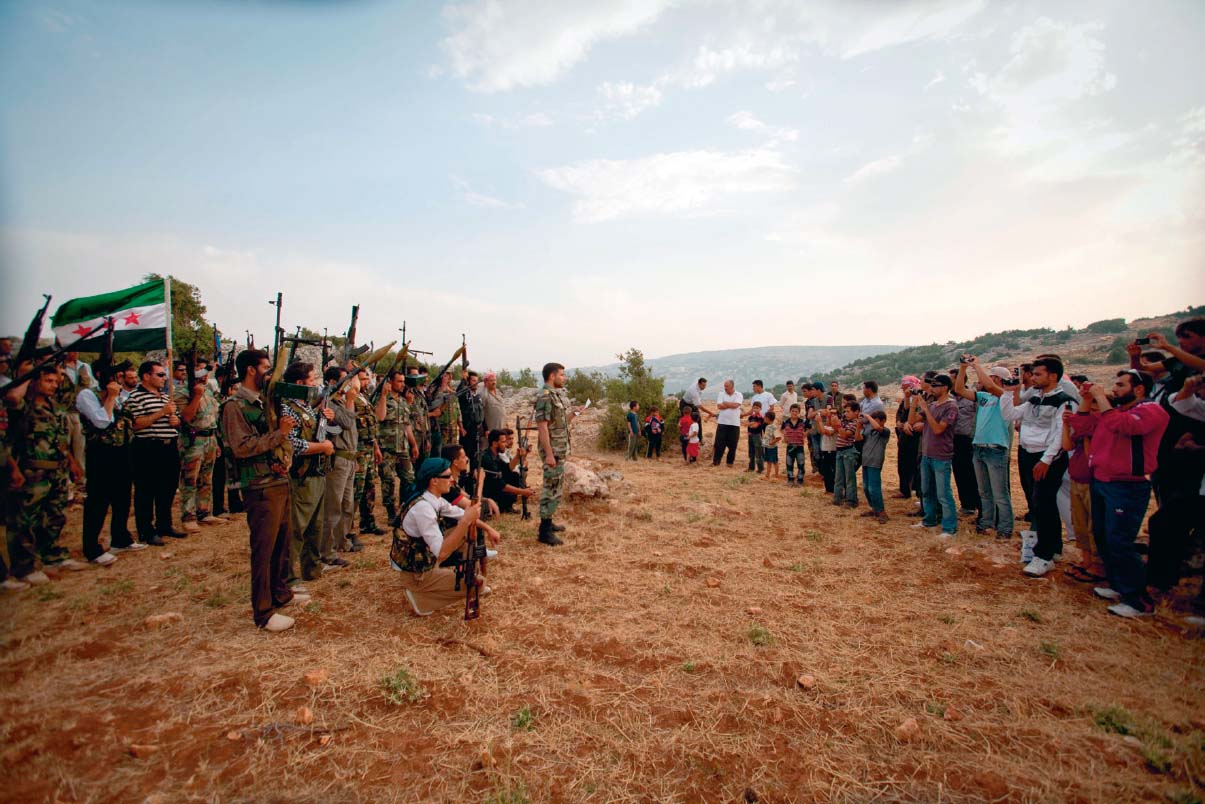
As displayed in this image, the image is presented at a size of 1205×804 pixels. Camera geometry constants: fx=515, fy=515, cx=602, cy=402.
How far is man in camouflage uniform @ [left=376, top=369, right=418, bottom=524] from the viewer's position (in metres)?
6.70

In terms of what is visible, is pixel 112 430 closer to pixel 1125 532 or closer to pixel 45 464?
pixel 45 464

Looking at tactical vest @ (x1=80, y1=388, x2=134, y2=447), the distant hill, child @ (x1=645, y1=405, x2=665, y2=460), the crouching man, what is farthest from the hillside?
the distant hill

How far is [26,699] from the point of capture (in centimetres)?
306

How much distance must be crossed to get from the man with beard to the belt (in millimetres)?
2546

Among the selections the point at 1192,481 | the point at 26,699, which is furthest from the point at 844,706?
Result: the point at 26,699

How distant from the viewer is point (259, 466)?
3.92 metres

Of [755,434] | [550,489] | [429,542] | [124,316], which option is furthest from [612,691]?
[755,434]

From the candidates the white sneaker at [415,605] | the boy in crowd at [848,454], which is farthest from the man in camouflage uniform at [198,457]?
the boy in crowd at [848,454]

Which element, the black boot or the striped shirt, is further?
the black boot

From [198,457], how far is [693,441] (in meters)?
9.55

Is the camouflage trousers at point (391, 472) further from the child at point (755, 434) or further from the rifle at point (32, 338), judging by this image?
the child at point (755, 434)

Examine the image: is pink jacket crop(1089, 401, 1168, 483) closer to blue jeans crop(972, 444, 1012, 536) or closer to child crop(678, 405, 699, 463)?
blue jeans crop(972, 444, 1012, 536)

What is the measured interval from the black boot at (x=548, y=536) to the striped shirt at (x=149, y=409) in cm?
446

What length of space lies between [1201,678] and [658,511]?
217 inches
